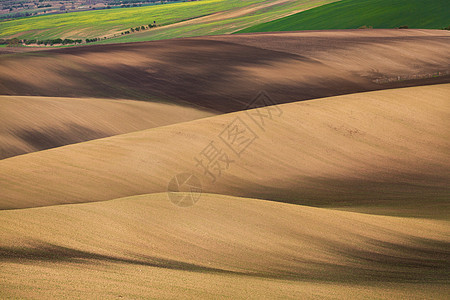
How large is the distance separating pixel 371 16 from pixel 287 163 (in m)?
54.0

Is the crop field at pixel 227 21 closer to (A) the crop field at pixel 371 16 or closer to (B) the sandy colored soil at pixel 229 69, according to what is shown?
(A) the crop field at pixel 371 16

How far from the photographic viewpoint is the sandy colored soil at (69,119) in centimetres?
2206

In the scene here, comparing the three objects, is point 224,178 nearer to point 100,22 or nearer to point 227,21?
point 227,21

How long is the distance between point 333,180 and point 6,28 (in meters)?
124

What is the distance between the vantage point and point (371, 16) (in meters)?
67.1

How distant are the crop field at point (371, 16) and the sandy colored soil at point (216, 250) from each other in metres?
52.4

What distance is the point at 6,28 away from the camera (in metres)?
124

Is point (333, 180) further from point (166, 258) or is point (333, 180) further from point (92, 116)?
point (92, 116)

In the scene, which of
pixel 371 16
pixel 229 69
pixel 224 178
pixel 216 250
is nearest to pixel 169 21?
pixel 371 16

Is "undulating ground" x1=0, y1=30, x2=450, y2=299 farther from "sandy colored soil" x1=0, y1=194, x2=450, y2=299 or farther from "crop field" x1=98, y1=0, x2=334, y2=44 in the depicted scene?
"crop field" x1=98, y1=0, x2=334, y2=44

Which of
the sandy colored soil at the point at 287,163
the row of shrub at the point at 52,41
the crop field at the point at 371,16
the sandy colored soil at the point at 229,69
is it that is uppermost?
the crop field at the point at 371,16

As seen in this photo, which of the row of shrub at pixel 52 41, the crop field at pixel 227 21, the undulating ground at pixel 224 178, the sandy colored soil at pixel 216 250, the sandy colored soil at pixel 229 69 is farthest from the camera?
the row of shrub at pixel 52 41

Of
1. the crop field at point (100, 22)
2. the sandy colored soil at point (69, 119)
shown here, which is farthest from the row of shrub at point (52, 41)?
the sandy colored soil at point (69, 119)

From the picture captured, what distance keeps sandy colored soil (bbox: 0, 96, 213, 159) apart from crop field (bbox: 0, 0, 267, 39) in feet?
254
